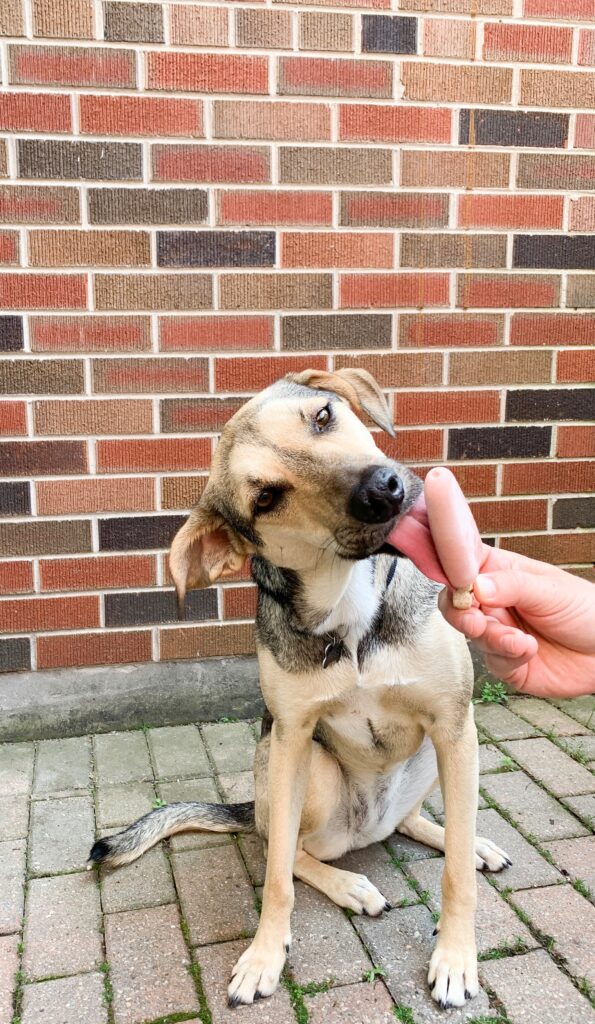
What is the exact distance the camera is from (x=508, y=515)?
4.82 meters

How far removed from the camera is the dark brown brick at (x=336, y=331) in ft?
14.5

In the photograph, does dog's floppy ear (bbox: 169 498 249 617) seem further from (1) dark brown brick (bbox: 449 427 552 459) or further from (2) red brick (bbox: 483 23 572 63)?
(2) red brick (bbox: 483 23 572 63)

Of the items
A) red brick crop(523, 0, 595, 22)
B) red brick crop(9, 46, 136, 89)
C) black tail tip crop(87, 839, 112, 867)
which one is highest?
red brick crop(523, 0, 595, 22)

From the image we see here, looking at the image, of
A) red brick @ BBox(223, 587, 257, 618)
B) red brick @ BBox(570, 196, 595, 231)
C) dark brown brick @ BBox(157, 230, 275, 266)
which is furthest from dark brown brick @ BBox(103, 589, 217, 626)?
red brick @ BBox(570, 196, 595, 231)

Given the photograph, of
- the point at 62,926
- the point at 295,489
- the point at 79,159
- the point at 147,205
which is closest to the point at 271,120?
the point at 147,205

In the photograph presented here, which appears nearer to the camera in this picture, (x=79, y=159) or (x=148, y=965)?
(x=148, y=965)

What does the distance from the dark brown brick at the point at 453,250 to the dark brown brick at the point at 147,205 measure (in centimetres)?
105

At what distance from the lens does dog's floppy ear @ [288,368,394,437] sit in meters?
2.95

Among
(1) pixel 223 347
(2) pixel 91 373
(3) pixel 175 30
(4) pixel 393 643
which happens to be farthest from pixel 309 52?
(4) pixel 393 643

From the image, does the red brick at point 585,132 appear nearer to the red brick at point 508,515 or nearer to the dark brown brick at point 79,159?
the red brick at point 508,515

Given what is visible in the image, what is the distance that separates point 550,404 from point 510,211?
1.03m

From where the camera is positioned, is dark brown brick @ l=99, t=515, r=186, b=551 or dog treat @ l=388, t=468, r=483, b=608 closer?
dog treat @ l=388, t=468, r=483, b=608

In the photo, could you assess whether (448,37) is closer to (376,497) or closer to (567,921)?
(376,497)

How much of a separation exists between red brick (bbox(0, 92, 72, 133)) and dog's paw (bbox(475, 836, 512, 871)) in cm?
363
